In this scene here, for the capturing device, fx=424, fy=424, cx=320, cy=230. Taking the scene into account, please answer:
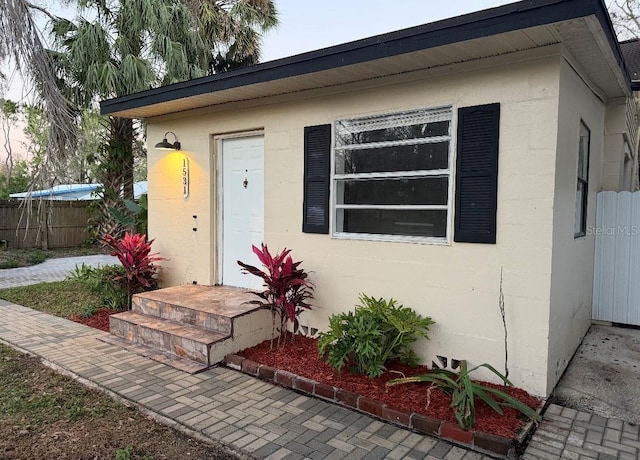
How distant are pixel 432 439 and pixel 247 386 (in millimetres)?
1646

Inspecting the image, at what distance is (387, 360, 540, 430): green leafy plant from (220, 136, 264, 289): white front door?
279 cm

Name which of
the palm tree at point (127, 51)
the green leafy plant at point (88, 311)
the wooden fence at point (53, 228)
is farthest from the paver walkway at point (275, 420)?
the wooden fence at point (53, 228)

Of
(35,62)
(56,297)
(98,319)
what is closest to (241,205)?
(98,319)

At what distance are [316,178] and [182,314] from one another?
2.16m

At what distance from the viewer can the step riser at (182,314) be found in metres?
4.44

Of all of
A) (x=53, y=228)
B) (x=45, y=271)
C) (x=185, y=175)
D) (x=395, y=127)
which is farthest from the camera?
(x=53, y=228)

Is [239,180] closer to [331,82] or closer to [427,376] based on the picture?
[331,82]

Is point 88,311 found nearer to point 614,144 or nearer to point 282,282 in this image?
point 282,282

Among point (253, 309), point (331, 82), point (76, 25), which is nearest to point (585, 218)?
point (331, 82)

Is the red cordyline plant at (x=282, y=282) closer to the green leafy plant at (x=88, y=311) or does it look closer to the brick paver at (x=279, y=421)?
the brick paver at (x=279, y=421)

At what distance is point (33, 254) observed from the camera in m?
12.2

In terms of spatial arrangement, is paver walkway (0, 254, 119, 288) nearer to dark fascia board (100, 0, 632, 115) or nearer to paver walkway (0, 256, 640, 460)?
paver walkway (0, 256, 640, 460)

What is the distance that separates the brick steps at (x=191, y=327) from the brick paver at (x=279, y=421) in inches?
8.1

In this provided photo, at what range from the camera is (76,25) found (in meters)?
8.73
